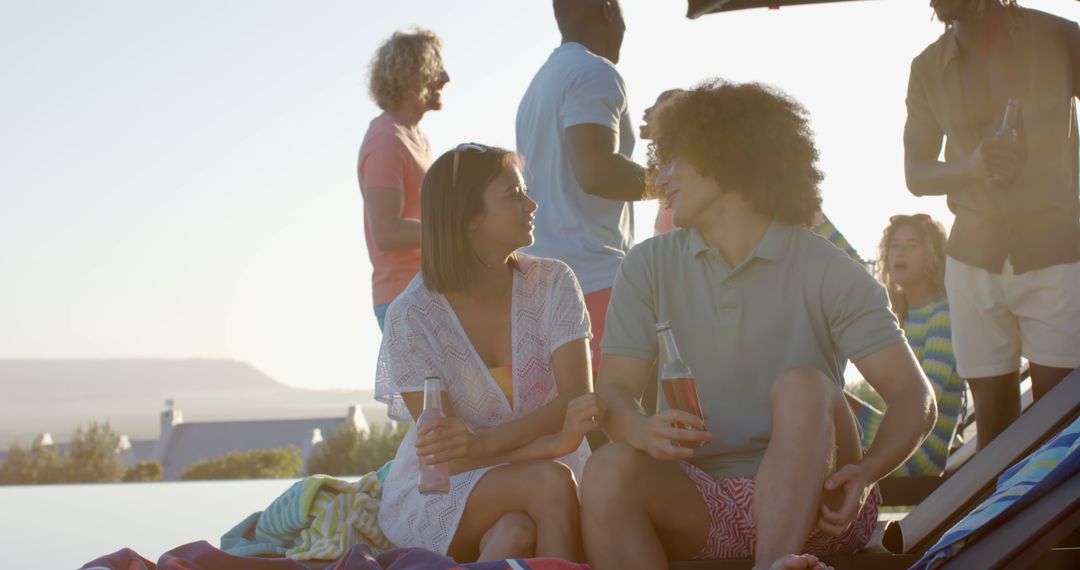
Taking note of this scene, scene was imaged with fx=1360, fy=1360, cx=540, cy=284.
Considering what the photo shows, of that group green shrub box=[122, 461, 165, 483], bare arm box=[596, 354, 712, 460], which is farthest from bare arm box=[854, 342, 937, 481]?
green shrub box=[122, 461, 165, 483]

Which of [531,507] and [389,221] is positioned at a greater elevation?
[389,221]

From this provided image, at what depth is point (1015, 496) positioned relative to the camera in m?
2.53

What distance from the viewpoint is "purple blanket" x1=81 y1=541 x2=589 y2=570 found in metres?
2.77

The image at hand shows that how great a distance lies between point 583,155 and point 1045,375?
160cm

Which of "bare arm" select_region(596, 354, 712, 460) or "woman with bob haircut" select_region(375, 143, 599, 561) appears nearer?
"bare arm" select_region(596, 354, 712, 460)

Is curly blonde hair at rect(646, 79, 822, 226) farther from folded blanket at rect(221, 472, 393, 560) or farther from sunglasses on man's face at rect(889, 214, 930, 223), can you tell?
sunglasses on man's face at rect(889, 214, 930, 223)

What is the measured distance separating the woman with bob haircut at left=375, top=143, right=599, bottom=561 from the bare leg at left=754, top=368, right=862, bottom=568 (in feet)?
2.16

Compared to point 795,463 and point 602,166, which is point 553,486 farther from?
point 602,166

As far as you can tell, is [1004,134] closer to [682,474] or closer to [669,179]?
[669,179]

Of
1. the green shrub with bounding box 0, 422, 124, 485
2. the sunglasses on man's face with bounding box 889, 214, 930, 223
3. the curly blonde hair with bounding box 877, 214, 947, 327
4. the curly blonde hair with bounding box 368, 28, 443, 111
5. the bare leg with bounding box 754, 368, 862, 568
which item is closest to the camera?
the bare leg with bounding box 754, 368, 862, 568

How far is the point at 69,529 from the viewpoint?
7.50m

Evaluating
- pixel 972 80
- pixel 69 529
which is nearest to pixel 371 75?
pixel 972 80

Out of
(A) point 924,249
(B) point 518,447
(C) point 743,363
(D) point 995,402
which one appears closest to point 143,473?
(A) point 924,249

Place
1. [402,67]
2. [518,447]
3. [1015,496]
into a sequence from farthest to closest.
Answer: [402,67], [518,447], [1015,496]
